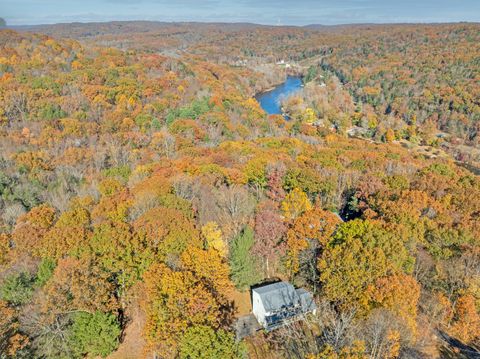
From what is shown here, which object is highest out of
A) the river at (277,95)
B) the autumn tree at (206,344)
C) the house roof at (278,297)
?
the autumn tree at (206,344)

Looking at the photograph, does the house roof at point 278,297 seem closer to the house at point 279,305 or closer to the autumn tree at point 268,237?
the house at point 279,305

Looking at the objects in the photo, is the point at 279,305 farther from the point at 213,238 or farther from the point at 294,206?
the point at 294,206

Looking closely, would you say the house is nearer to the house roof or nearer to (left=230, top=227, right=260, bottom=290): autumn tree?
the house roof

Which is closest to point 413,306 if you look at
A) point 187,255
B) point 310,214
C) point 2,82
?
point 310,214

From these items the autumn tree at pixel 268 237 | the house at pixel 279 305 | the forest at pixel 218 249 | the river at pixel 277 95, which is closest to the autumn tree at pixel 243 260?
the forest at pixel 218 249

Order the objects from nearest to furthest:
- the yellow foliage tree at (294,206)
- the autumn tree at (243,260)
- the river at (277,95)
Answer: the autumn tree at (243,260), the yellow foliage tree at (294,206), the river at (277,95)

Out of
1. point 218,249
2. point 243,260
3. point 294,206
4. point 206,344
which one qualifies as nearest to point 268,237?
point 243,260

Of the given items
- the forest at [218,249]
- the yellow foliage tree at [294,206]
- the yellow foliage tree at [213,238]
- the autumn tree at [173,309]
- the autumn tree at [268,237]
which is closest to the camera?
the autumn tree at [173,309]
